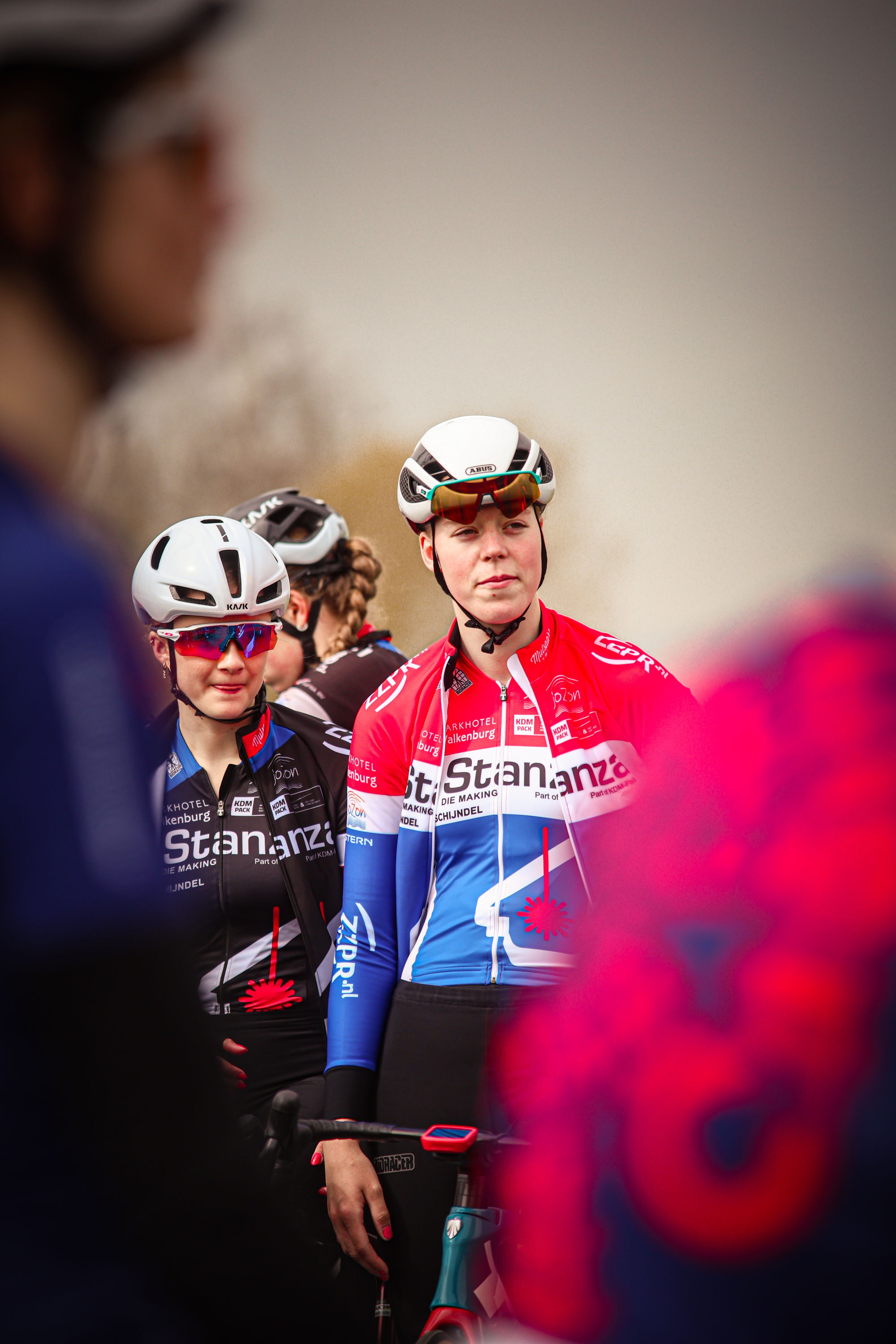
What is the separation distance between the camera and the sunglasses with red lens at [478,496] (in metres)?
2.72

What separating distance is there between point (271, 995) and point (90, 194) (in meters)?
2.61

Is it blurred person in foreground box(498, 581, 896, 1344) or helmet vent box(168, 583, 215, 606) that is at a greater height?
helmet vent box(168, 583, 215, 606)

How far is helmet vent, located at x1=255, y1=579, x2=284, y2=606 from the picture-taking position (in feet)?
11.4

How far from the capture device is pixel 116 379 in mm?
831

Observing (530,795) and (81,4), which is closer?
(81,4)

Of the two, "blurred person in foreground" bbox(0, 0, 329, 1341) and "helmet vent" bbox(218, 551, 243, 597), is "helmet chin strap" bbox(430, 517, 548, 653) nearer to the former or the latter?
"helmet vent" bbox(218, 551, 243, 597)

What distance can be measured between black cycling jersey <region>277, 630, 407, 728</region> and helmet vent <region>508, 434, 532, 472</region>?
1.41 metres

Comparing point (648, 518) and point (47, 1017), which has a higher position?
point (648, 518)

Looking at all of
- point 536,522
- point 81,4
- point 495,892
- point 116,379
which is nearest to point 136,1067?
point 116,379

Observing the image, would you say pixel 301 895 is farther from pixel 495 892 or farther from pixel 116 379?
pixel 116 379

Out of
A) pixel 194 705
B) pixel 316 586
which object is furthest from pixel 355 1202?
pixel 316 586

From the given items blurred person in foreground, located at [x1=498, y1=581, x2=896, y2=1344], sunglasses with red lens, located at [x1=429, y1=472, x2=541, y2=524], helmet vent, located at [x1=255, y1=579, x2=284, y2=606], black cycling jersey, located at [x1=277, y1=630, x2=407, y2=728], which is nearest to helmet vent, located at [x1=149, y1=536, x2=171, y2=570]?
helmet vent, located at [x1=255, y1=579, x2=284, y2=606]

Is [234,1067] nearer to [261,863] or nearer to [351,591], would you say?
[261,863]

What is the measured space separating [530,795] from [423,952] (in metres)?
0.45
